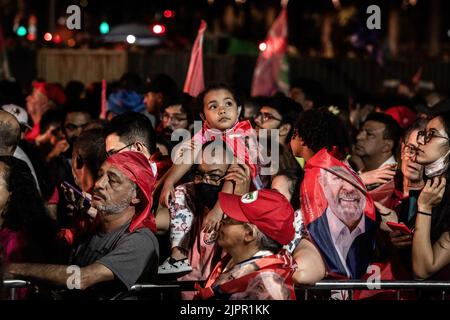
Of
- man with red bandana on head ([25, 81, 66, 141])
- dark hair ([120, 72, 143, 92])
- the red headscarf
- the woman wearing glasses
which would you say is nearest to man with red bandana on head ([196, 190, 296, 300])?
the red headscarf

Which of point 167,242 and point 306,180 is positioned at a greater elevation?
point 306,180

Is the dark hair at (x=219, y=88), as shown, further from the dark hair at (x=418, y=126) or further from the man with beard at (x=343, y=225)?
the man with beard at (x=343, y=225)

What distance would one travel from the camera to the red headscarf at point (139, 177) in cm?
685

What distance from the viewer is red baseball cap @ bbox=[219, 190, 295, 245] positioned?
6352mm

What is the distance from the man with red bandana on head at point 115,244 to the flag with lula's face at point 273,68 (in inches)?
442

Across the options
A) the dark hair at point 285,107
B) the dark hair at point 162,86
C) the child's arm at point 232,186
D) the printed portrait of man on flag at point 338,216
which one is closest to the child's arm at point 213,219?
the child's arm at point 232,186

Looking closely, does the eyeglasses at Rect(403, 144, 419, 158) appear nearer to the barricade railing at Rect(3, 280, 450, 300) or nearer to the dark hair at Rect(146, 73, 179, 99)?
the barricade railing at Rect(3, 280, 450, 300)

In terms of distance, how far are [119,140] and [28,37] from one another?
998 inches

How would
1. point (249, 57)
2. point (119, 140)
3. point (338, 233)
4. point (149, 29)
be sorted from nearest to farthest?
point (338, 233)
point (119, 140)
point (249, 57)
point (149, 29)

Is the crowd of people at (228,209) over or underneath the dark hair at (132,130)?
underneath

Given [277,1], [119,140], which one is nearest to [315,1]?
[277,1]

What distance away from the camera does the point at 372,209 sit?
25.0 feet

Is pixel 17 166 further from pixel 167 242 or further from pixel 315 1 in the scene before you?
pixel 315 1

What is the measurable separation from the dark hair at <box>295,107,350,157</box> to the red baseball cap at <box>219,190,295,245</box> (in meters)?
1.99
